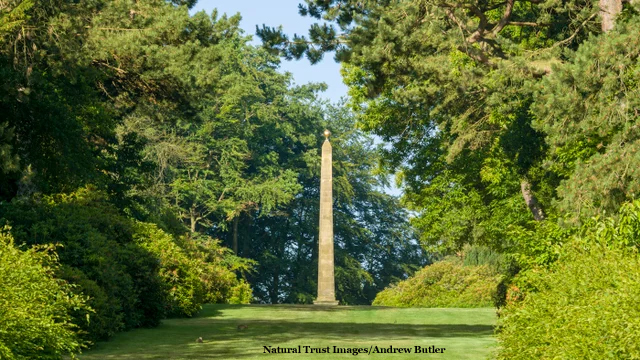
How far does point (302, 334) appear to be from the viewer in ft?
59.7

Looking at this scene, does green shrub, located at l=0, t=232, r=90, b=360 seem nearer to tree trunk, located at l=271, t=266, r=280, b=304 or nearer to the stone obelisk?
the stone obelisk

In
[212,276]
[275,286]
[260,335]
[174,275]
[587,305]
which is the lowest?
[260,335]

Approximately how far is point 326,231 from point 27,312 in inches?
1062

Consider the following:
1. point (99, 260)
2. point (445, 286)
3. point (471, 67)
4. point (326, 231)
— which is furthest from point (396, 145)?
point (99, 260)

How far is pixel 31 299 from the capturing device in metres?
10.3

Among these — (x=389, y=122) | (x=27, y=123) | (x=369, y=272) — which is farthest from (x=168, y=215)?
(x=369, y=272)

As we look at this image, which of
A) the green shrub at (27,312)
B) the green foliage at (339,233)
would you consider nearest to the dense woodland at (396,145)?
the green shrub at (27,312)

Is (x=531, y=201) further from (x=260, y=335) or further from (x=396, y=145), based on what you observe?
(x=260, y=335)

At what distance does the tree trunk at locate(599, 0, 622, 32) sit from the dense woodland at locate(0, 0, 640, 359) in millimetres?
52

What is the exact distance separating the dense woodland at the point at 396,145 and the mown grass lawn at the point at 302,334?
A: 0.74 metres

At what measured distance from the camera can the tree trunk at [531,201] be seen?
1056 inches

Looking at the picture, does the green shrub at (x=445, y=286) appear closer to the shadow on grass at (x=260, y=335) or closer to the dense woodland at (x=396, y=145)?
the dense woodland at (x=396, y=145)

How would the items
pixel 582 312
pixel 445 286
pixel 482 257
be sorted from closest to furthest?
1. pixel 582 312
2. pixel 445 286
3. pixel 482 257

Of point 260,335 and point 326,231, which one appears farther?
point 326,231
